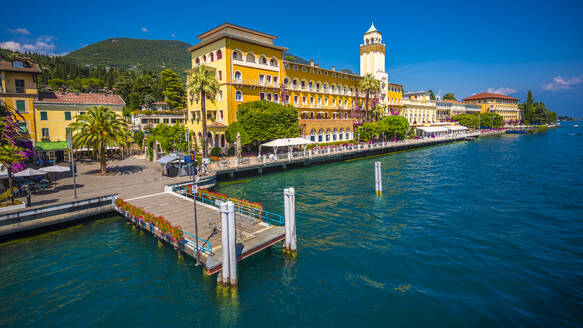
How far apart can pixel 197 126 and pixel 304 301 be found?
130 ft

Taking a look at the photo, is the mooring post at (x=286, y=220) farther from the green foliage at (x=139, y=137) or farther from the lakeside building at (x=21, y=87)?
the green foliage at (x=139, y=137)

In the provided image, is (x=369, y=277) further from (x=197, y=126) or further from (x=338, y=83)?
(x=338, y=83)

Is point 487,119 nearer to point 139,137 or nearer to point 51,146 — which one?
point 139,137

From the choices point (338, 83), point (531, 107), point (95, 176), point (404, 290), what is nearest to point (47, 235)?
point (95, 176)

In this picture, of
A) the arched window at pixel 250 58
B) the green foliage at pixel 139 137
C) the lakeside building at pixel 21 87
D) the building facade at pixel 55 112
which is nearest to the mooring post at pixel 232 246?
the building facade at pixel 55 112

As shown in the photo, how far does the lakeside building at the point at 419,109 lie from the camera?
87750 millimetres

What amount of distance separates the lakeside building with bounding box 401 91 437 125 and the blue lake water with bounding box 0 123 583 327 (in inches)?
2692

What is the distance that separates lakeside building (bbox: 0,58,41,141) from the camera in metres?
34.3

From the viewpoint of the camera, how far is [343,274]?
→ 520 inches

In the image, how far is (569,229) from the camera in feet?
59.3

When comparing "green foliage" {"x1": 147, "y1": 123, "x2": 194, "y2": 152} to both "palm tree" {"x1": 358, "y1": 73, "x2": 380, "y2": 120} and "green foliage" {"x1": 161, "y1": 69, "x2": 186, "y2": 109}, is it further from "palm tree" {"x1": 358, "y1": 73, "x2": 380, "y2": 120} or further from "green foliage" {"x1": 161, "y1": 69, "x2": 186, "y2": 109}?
"green foliage" {"x1": 161, "y1": 69, "x2": 186, "y2": 109}

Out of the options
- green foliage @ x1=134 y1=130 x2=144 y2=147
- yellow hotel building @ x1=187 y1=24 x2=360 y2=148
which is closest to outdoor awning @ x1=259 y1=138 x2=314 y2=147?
yellow hotel building @ x1=187 y1=24 x2=360 y2=148

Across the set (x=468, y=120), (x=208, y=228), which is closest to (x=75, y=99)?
(x=208, y=228)

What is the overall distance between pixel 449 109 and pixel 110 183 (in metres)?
114
